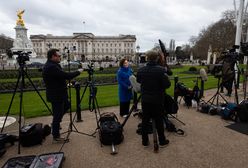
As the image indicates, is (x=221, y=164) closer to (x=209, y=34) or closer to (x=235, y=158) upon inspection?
(x=235, y=158)

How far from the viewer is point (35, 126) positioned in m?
4.15

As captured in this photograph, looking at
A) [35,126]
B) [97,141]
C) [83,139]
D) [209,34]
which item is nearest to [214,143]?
[97,141]

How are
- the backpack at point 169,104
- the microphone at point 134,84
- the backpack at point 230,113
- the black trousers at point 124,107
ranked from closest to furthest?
the backpack at point 169,104, the microphone at point 134,84, the backpack at point 230,113, the black trousers at point 124,107

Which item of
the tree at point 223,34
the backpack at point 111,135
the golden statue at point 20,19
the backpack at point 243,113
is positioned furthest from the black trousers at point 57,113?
the golden statue at point 20,19

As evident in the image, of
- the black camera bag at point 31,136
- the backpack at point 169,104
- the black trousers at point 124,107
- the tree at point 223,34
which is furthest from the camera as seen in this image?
the tree at point 223,34

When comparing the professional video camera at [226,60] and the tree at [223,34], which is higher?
the tree at [223,34]

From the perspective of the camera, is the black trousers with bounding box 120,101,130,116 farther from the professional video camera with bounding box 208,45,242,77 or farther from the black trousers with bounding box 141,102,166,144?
the professional video camera with bounding box 208,45,242,77

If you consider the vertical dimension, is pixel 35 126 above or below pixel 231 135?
above

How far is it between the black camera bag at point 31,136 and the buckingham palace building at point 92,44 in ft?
339

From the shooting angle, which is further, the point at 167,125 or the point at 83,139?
the point at 167,125

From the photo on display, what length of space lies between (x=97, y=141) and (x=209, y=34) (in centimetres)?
4517

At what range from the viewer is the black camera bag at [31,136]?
3.86 m

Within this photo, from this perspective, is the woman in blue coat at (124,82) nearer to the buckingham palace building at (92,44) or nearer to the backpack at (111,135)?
the backpack at (111,135)

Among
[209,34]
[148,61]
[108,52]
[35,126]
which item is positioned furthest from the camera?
[108,52]
